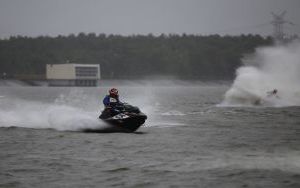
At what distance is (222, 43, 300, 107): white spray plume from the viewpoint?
207ft

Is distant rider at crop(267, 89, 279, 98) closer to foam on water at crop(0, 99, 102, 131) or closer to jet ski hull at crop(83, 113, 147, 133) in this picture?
foam on water at crop(0, 99, 102, 131)

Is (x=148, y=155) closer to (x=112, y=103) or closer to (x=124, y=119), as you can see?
(x=124, y=119)

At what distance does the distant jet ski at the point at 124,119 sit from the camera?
30453 mm

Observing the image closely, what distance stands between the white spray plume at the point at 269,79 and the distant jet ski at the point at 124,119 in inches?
1251

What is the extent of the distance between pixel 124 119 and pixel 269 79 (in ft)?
136

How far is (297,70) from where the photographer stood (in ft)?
237

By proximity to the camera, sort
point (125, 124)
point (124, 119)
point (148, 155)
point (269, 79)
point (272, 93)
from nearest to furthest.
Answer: point (148, 155) → point (124, 119) → point (125, 124) → point (272, 93) → point (269, 79)

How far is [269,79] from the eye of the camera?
69.8 metres

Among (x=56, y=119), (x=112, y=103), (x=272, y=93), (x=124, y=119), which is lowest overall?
(x=272, y=93)

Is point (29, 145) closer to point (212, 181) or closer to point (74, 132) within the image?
point (74, 132)

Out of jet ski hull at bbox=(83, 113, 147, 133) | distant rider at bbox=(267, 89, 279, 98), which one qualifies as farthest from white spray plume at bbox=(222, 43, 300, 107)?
jet ski hull at bbox=(83, 113, 147, 133)

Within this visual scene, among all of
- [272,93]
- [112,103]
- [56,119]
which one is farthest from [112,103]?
[272,93]

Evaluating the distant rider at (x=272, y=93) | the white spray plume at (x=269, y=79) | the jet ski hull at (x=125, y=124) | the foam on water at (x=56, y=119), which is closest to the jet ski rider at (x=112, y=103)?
the jet ski hull at (x=125, y=124)

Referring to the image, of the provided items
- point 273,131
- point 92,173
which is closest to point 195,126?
point 273,131
